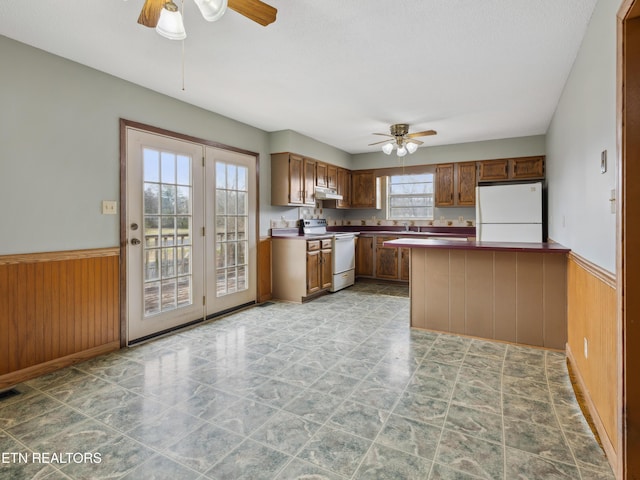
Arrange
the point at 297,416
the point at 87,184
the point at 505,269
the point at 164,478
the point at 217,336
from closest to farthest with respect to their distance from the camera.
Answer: the point at 164,478, the point at 297,416, the point at 87,184, the point at 505,269, the point at 217,336

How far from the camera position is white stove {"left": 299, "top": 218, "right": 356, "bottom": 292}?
5.55 metres

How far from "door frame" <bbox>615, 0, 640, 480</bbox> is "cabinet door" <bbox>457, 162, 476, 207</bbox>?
15.0ft

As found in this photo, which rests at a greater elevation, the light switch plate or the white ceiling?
the white ceiling

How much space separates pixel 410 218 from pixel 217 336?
14.7 feet

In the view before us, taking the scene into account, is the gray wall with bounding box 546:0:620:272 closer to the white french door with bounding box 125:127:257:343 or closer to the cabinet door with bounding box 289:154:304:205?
the cabinet door with bounding box 289:154:304:205

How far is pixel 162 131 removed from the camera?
3.49m

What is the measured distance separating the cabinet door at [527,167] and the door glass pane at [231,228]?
417cm

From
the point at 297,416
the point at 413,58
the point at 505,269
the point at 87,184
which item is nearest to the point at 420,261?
the point at 505,269

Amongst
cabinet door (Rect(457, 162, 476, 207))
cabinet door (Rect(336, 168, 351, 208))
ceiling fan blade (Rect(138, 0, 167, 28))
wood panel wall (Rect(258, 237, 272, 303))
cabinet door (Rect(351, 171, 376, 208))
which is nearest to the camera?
ceiling fan blade (Rect(138, 0, 167, 28))

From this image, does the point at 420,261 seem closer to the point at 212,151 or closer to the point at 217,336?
the point at 217,336

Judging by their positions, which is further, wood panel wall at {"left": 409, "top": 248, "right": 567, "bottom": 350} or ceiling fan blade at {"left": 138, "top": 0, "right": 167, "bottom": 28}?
wood panel wall at {"left": 409, "top": 248, "right": 567, "bottom": 350}

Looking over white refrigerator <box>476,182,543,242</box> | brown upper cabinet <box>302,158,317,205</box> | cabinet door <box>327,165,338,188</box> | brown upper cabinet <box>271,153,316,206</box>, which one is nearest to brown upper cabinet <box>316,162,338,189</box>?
cabinet door <box>327,165,338,188</box>

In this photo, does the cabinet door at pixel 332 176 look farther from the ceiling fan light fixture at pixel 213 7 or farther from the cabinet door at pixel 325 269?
the ceiling fan light fixture at pixel 213 7

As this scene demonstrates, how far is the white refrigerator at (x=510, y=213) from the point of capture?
449cm
